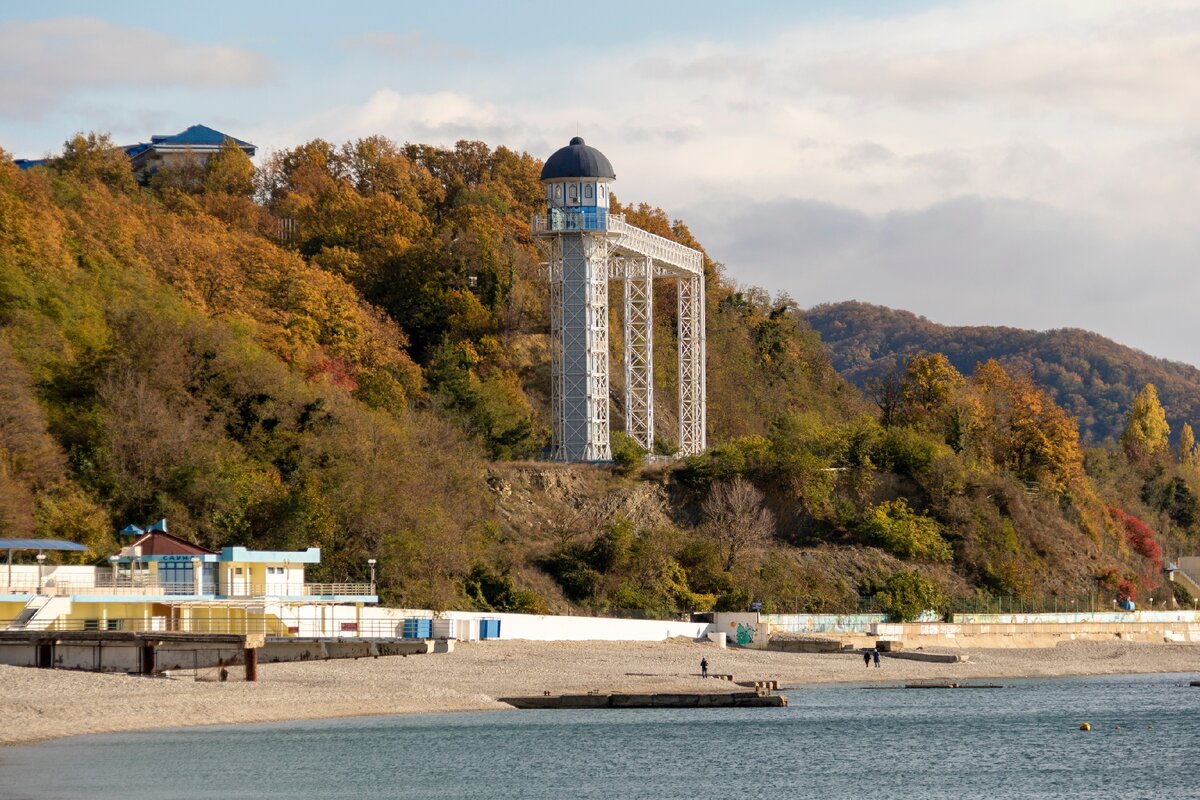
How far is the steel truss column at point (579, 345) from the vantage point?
68.0 m

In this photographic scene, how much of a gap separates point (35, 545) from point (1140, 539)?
204 feet

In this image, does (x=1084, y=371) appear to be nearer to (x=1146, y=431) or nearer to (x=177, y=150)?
(x=1146, y=431)

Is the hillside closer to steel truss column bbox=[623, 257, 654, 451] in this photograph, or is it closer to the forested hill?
steel truss column bbox=[623, 257, 654, 451]

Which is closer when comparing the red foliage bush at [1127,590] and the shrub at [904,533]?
the shrub at [904,533]

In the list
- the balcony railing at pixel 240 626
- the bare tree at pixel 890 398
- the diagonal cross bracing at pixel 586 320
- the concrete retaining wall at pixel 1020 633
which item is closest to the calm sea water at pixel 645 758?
the balcony railing at pixel 240 626

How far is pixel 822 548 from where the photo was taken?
72312 millimetres

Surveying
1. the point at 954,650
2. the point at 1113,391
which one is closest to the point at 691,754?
the point at 954,650

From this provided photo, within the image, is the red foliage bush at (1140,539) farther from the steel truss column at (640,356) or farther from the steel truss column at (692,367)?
the steel truss column at (640,356)

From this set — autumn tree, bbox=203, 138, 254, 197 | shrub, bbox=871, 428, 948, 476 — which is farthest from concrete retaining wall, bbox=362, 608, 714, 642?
autumn tree, bbox=203, 138, 254, 197

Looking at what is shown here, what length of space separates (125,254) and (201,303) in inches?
128

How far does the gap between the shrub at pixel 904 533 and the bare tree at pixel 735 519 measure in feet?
15.8

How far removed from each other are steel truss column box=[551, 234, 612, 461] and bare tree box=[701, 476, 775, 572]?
190 inches

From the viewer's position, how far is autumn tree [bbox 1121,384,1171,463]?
387ft

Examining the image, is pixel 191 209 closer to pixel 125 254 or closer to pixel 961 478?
pixel 125 254
